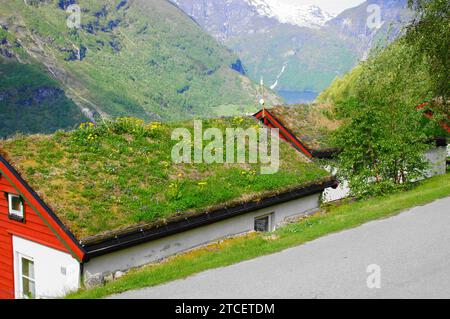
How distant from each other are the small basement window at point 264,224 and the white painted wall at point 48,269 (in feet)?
22.9

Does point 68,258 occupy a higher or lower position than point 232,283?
higher

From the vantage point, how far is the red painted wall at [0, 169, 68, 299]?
43.0 feet

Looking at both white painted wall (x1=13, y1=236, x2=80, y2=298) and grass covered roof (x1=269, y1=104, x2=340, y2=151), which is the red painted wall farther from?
grass covered roof (x1=269, y1=104, x2=340, y2=151)

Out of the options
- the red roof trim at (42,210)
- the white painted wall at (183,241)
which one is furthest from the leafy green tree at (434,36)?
the red roof trim at (42,210)

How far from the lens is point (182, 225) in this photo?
13.9m

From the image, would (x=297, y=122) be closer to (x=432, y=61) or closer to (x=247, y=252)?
(x=432, y=61)

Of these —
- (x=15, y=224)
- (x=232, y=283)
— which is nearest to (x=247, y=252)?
(x=232, y=283)

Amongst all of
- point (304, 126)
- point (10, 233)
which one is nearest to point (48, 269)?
point (10, 233)

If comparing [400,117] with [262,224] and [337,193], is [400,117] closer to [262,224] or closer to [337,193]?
[337,193]

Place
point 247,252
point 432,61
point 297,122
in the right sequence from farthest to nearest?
1. point 297,122
2. point 432,61
3. point 247,252

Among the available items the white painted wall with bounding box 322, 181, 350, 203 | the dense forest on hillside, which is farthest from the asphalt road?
the white painted wall with bounding box 322, 181, 350, 203

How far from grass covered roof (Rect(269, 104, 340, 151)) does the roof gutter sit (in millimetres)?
5442
